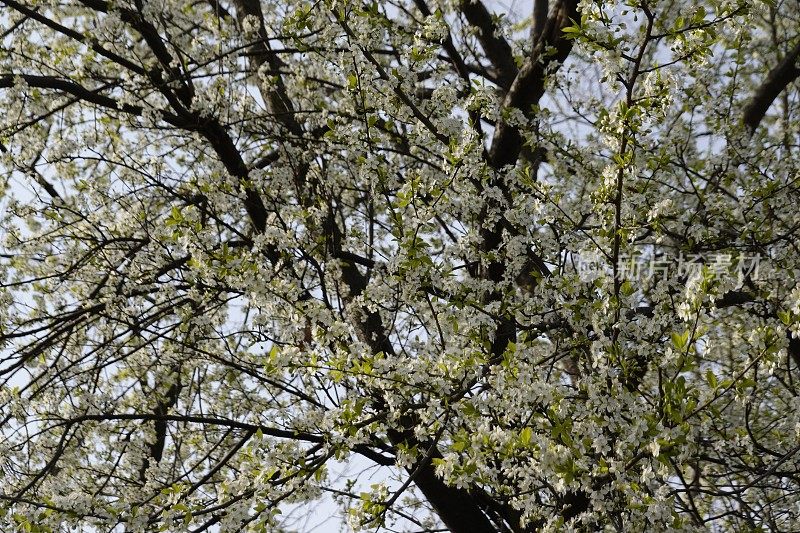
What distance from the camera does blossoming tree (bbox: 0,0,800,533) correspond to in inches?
162

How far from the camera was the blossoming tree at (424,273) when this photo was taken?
412 centimetres

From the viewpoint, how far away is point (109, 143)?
7688mm

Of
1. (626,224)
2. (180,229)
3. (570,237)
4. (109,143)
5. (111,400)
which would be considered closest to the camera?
(626,224)

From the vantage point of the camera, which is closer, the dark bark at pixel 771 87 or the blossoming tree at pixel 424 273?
the blossoming tree at pixel 424 273

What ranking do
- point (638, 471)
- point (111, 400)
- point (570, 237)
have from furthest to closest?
point (111, 400) → point (570, 237) → point (638, 471)

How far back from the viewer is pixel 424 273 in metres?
4.56

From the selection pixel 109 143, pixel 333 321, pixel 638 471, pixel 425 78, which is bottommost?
pixel 638 471

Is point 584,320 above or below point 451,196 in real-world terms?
below

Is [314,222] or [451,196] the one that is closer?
[451,196]

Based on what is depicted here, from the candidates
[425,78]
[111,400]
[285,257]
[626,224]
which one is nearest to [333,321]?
[285,257]

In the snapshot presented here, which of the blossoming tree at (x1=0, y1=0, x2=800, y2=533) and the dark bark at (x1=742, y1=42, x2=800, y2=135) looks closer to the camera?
the blossoming tree at (x1=0, y1=0, x2=800, y2=533)

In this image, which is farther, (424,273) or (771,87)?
(771,87)

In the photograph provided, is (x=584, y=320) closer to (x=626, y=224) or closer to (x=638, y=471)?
(x=626, y=224)

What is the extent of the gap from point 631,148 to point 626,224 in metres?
0.44
